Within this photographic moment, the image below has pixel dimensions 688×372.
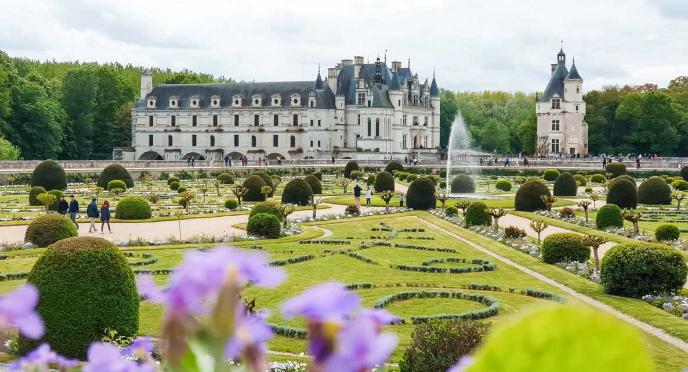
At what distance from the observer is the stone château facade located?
85688mm

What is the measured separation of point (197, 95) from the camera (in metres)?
90.8

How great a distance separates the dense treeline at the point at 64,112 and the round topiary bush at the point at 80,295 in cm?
5023

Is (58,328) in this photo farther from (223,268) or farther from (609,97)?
(609,97)

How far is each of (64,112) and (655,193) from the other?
2066 inches

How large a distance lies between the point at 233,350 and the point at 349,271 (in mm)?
18456

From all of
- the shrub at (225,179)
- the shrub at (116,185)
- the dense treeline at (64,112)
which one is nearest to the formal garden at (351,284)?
the shrub at (116,185)

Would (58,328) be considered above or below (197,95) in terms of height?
below

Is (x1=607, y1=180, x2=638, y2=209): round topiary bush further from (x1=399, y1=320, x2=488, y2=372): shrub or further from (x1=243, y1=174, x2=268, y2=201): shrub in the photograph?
(x1=399, y1=320, x2=488, y2=372): shrub

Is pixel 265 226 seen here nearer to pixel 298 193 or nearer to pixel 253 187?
pixel 298 193

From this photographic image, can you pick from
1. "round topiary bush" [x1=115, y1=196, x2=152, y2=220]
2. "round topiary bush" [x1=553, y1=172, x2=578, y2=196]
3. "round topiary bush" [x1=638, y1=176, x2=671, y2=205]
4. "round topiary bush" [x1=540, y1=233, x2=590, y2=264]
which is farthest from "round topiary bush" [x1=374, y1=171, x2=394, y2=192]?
"round topiary bush" [x1=540, y1=233, x2=590, y2=264]

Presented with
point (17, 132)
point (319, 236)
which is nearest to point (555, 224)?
point (319, 236)

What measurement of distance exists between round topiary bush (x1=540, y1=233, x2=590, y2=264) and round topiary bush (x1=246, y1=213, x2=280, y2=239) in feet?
26.6

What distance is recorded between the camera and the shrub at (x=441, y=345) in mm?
9609

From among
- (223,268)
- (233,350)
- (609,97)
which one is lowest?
(233,350)
